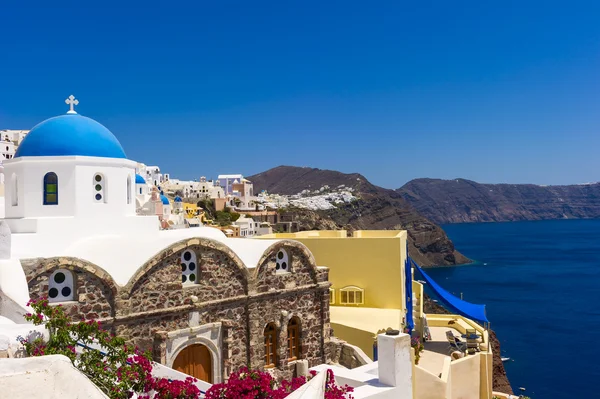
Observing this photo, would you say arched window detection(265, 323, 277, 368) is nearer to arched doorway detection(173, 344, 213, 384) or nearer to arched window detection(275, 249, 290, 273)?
arched window detection(275, 249, 290, 273)

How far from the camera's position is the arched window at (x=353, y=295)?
18.8 meters

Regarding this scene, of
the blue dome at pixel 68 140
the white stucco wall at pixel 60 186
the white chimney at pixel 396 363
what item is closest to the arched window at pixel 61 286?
the white stucco wall at pixel 60 186

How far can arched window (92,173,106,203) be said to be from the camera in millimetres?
12625

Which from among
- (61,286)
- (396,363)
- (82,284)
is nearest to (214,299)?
(82,284)

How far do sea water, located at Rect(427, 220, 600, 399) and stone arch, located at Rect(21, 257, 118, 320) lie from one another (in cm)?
2727

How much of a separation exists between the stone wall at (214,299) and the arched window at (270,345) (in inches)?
5.2

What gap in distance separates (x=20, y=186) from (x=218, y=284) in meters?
5.30

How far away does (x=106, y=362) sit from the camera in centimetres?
711

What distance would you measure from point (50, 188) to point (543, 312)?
158 feet

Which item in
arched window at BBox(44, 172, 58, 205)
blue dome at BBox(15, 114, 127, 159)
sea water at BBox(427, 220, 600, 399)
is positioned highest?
blue dome at BBox(15, 114, 127, 159)

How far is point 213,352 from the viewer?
38.8ft

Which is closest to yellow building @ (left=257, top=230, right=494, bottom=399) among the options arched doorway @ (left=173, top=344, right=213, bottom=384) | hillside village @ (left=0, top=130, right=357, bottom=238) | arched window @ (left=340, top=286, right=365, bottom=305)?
arched window @ (left=340, top=286, right=365, bottom=305)

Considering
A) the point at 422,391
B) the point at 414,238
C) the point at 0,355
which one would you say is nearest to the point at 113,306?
the point at 0,355

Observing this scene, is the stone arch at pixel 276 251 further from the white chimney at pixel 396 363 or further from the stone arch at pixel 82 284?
the white chimney at pixel 396 363
